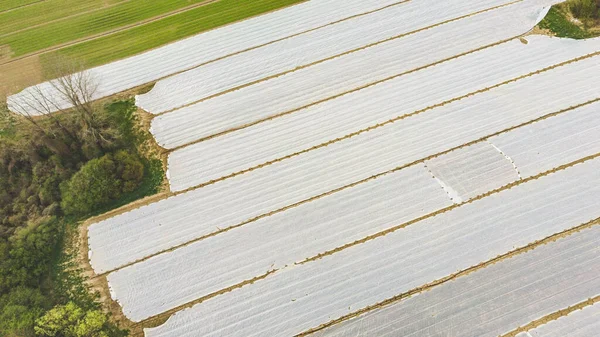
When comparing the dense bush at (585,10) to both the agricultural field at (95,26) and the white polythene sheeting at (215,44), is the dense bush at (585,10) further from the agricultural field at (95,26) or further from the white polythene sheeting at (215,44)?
the agricultural field at (95,26)

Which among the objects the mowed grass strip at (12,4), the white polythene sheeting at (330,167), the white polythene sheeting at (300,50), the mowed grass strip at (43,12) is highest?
the mowed grass strip at (12,4)

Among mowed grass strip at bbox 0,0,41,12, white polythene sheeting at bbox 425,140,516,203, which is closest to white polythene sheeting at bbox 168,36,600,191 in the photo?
white polythene sheeting at bbox 425,140,516,203

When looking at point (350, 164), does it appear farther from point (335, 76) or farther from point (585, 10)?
point (585, 10)

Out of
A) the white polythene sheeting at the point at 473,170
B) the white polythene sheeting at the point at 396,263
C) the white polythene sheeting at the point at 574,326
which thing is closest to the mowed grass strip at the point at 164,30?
the white polythene sheeting at the point at 473,170

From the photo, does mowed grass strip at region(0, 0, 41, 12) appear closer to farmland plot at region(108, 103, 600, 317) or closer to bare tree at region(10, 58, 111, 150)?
bare tree at region(10, 58, 111, 150)

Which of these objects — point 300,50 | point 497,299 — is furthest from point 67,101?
point 497,299
